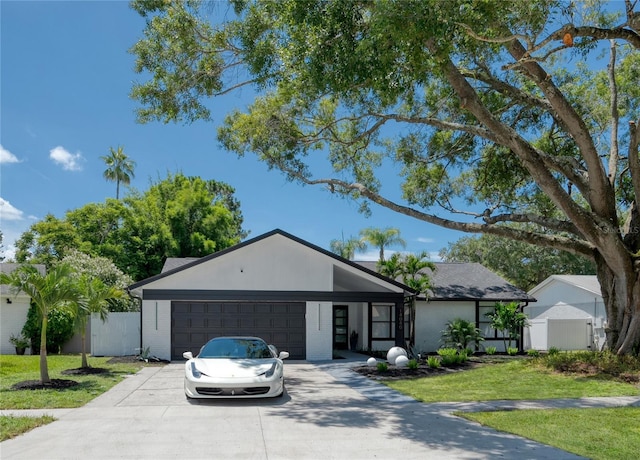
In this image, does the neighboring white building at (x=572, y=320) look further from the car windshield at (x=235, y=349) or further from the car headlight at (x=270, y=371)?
the car headlight at (x=270, y=371)

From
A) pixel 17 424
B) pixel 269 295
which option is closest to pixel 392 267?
pixel 269 295

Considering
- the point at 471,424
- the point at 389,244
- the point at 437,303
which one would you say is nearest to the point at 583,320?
the point at 437,303

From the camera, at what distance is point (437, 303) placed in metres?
23.4

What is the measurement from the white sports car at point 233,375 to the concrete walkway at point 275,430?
24 centimetres

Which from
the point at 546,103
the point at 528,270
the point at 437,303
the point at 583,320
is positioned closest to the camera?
the point at 546,103

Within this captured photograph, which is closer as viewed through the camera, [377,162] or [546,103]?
[546,103]

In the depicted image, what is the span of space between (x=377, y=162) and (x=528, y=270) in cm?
2502

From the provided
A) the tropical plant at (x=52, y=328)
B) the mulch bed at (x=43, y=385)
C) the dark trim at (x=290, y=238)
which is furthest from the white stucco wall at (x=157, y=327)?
the mulch bed at (x=43, y=385)

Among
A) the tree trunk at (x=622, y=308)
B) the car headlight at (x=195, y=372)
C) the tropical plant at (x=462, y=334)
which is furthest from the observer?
the tropical plant at (x=462, y=334)

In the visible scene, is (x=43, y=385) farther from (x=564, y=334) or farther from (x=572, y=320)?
(x=572, y=320)

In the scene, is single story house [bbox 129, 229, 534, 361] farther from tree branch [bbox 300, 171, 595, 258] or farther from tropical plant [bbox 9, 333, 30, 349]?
tropical plant [bbox 9, 333, 30, 349]

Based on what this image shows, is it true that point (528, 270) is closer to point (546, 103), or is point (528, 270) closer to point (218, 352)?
point (546, 103)

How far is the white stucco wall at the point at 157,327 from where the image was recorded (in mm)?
18906

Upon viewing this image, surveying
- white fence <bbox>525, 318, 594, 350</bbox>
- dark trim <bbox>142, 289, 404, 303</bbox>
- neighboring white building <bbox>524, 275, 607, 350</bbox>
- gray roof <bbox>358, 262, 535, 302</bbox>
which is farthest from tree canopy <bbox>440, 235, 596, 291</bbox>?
dark trim <bbox>142, 289, 404, 303</bbox>
